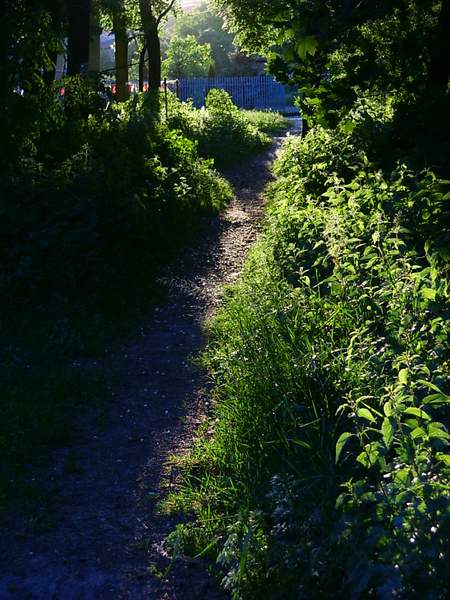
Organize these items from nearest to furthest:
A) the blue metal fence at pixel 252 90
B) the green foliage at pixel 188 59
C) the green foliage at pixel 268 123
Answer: the green foliage at pixel 268 123 < the blue metal fence at pixel 252 90 < the green foliage at pixel 188 59

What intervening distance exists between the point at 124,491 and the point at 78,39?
9.74 metres

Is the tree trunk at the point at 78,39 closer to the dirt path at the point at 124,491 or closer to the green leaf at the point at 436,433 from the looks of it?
the dirt path at the point at 124,491

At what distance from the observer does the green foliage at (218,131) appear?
17797 mm

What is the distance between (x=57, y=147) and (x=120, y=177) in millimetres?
1225

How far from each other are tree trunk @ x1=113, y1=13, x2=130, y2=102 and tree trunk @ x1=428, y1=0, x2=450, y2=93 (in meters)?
11.4

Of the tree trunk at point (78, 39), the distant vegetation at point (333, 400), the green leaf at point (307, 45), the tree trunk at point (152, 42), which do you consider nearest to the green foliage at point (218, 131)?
the tree trunk at point (152, 42)

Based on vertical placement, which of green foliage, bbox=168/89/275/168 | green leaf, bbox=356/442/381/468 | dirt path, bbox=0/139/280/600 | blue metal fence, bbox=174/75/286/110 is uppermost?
green leaf, bbox=356/442/381/468

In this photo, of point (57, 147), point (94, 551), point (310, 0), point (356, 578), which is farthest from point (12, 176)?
point (356, 578)

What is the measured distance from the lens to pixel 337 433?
4.45 m

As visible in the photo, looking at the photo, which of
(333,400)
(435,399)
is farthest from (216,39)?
(435,399)

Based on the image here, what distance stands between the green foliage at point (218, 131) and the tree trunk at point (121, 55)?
8.27 feet

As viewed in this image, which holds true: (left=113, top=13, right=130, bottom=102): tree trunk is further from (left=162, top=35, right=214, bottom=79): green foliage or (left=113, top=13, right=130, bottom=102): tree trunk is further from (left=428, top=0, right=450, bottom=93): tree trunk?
(left=162, top=35, right=214, bottom=79): green foliage

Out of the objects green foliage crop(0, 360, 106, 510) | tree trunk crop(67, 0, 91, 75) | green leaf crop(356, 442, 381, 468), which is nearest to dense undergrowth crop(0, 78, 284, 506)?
green foliage crop(0, 360, 106, 510)

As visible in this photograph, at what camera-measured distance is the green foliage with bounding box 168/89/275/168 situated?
17.8 metres
